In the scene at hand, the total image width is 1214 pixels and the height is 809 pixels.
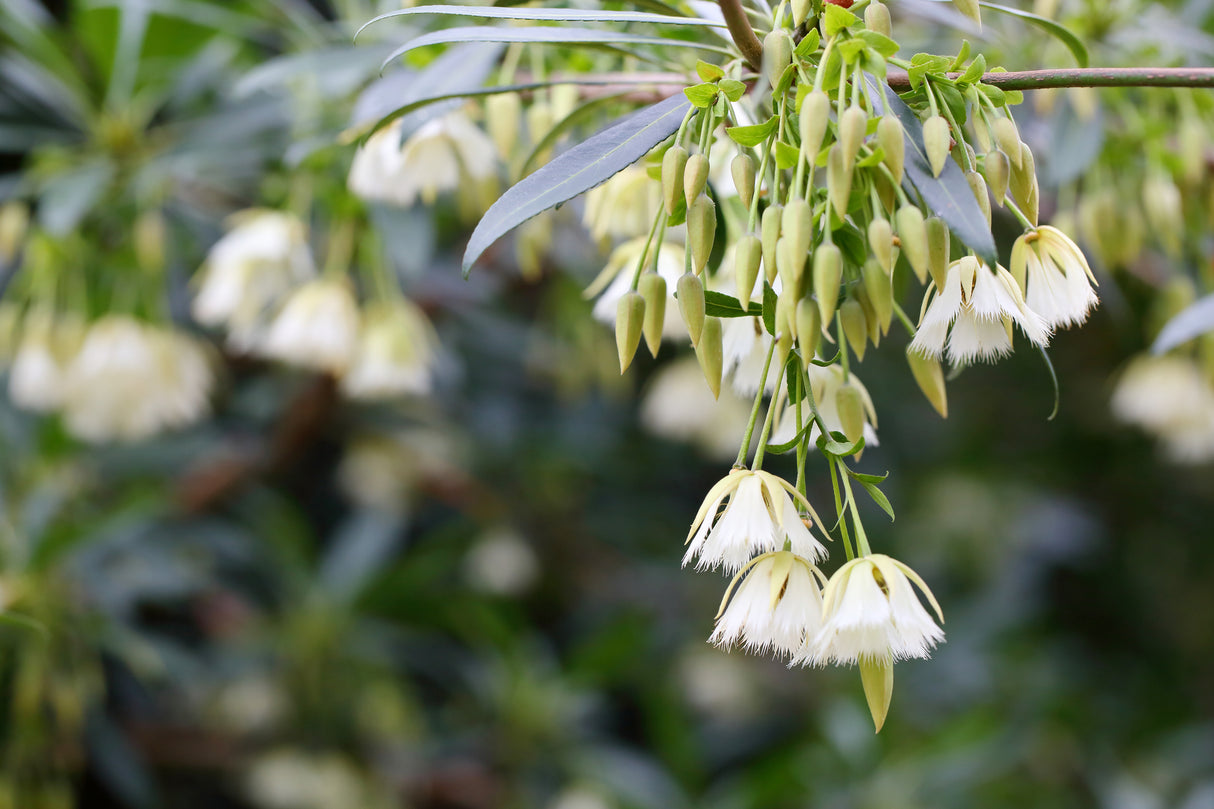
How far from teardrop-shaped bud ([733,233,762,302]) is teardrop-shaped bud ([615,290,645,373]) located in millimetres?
70

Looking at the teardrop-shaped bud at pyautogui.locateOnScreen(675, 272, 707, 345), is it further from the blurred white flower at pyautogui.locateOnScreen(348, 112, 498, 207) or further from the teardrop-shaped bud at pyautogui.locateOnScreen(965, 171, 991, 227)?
the blurred white flower at pyautogui.locateOnScreen(348, 112, 498, 207)

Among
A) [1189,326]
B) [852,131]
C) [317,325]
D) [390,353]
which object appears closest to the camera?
[852,131]

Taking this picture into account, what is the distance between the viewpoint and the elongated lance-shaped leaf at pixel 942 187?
425 millimetres

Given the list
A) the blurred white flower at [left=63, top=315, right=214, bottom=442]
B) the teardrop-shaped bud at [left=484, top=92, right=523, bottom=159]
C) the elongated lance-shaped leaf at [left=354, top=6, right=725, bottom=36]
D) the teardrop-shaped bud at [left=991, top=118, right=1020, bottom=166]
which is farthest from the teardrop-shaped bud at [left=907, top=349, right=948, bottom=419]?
the blurred white flower at [left=63, top=315, right=214, bottom=442]

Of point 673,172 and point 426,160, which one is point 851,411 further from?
point 426,160

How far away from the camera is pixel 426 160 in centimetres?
84

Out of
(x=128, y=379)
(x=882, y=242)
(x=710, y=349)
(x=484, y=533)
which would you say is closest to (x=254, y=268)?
(x=128, y=379)

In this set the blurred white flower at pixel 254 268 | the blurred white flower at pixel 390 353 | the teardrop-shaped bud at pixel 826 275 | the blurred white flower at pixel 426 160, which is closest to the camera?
the teardrop-shaped bud at pixel 826 275

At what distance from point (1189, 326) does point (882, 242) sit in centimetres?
44

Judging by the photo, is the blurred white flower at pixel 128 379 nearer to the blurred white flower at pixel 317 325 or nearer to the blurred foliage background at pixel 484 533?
the blurred foliage background at pixel 484 533

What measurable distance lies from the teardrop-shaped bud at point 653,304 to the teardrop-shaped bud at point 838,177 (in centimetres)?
12

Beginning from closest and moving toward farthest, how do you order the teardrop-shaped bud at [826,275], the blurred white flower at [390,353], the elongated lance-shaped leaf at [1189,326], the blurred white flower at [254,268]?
the teardrop-shaped bud at [826,275], the elongated lance-shaped leaf at [1189,326], the blurred white flower at [254,268], the blurred white flower at [390,353]

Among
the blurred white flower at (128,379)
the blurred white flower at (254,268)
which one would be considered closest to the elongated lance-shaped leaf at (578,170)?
the blurred white flower at (254,268)

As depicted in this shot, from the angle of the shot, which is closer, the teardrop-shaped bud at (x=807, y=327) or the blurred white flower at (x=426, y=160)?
the teardrop-shaped bud at (x=807, y=327)
